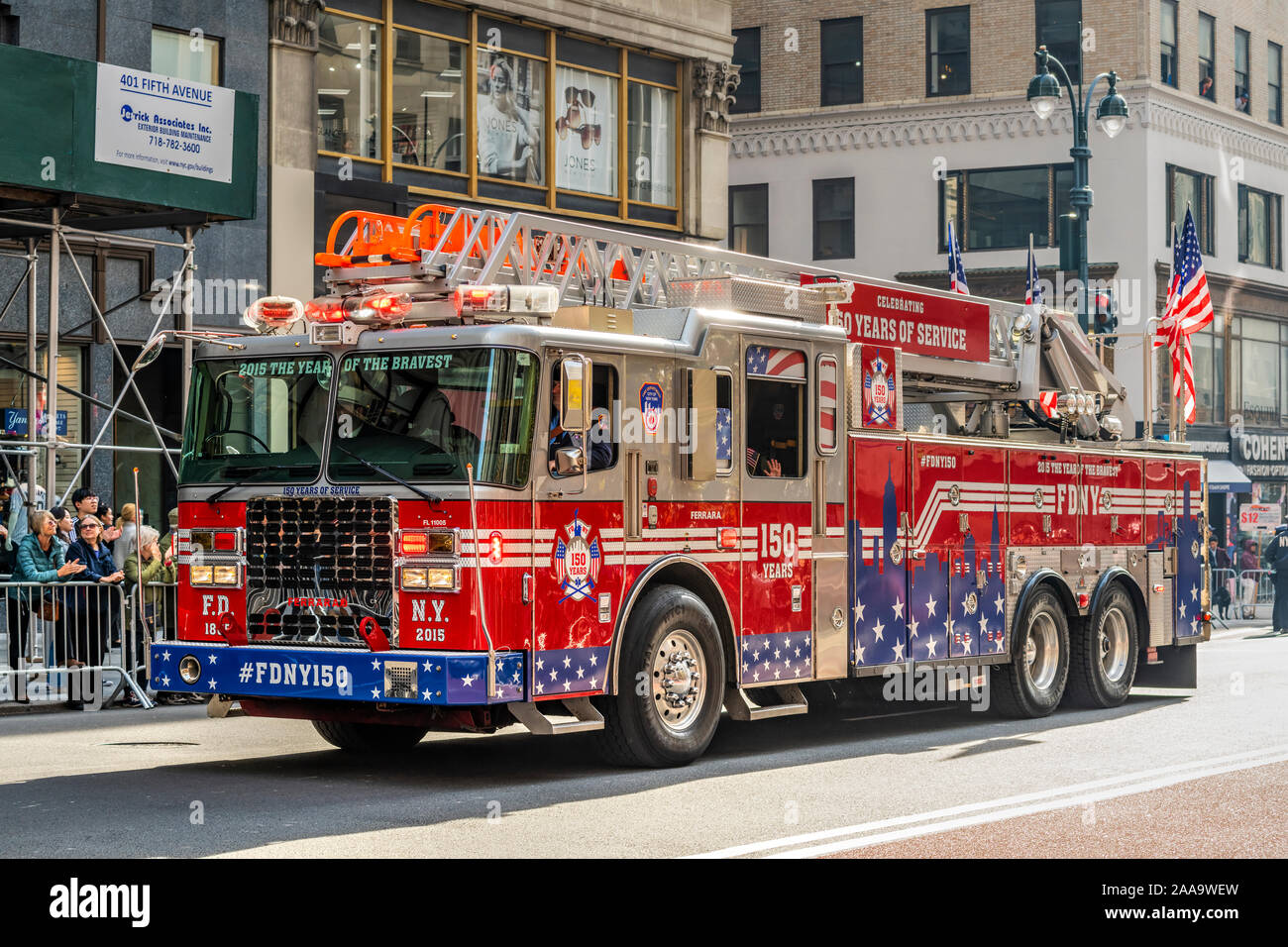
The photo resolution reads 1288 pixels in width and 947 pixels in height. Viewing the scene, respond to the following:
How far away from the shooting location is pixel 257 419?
1160 cm

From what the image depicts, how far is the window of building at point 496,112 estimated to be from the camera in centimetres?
2498

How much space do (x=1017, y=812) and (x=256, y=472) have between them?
5.10 m

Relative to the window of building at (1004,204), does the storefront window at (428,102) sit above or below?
below

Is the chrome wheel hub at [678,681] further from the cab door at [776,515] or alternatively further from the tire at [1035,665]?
the tire at [1035,665]

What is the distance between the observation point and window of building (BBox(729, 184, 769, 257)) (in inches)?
1863

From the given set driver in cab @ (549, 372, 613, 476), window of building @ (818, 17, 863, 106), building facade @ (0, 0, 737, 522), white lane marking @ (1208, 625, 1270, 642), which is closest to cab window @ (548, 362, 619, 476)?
driver in cab @ (549, 372, 613, 476)

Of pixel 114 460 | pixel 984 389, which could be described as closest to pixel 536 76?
pixel 114 460

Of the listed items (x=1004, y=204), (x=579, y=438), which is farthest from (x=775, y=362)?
(x=1004, y=204)

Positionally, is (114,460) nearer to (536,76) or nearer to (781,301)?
(536,76)

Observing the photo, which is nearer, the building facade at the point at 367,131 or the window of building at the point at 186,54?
the building facade at the point at 367,131

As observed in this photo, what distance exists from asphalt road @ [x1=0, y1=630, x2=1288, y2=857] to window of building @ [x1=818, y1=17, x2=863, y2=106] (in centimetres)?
3294

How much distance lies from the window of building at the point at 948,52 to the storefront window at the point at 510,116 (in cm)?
2054

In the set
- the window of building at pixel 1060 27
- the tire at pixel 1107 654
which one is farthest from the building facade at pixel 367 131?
the window of building at pixel 1060 27

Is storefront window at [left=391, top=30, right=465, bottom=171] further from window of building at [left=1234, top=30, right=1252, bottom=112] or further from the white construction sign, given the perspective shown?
window of building at [left=1234, top=30, right=1252, bottom=112]
